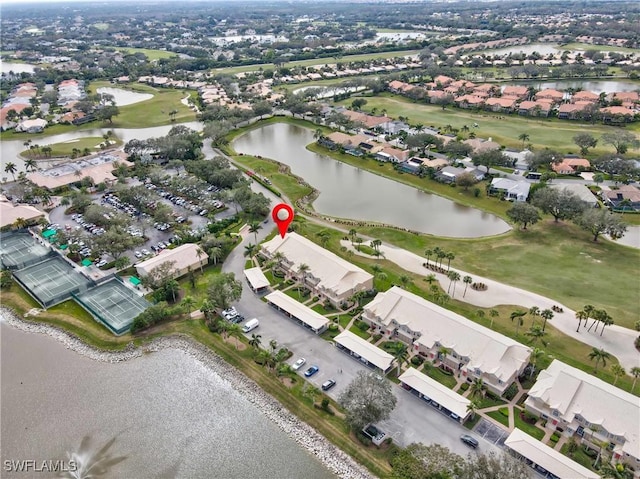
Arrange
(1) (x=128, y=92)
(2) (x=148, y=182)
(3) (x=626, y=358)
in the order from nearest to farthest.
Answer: (3) (x=626, y=358)
(2) (x=148, y=182)
(1) (x=128, y=92)

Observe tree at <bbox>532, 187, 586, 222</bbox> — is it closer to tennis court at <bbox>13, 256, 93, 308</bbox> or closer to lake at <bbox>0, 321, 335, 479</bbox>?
lake at <bbox>0, 321, 335, 479</bbox>

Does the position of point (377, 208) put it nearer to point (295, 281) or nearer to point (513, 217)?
point (513, 217)

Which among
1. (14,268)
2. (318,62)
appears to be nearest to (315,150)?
(14,268)

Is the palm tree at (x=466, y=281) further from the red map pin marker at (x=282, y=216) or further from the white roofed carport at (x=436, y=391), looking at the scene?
the red map pin marker at (x=282, y=216)

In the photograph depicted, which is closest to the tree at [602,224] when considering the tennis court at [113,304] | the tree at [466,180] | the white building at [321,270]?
the tree at [466,180]

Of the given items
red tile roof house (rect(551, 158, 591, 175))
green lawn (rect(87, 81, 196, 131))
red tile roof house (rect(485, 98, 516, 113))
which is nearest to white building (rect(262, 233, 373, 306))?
red tile roof house (rect(551, 158, 591, 175))

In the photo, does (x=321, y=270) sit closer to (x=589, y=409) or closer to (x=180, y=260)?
(x=180, y=260)
